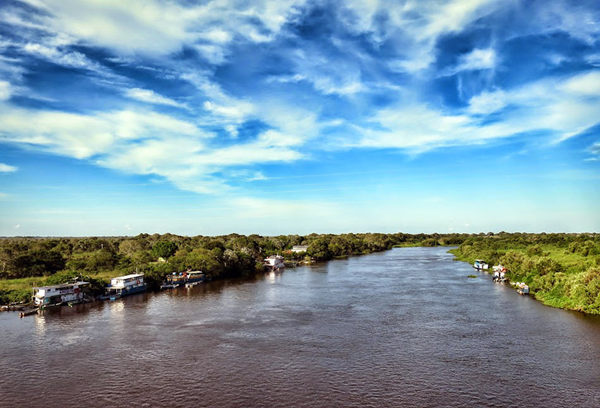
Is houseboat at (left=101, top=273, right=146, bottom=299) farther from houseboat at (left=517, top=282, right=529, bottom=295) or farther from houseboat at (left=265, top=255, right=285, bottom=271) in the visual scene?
houseboat at (left=517, top=282, right=529, bottom=295)

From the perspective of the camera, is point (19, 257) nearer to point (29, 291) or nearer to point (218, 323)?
point (29, 291)

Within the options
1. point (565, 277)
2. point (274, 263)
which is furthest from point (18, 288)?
point (565, 277)

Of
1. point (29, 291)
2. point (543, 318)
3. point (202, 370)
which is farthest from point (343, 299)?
point (29, 291)

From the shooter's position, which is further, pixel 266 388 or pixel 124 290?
pixel 124 290

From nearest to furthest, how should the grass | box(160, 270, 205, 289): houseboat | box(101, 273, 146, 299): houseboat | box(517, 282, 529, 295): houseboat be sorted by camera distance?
the grass < box(517, 282, 529, 295): houseboat < box(101, 273, 146, 299): houseboat < box(160, 270, 205, 289): houseboat

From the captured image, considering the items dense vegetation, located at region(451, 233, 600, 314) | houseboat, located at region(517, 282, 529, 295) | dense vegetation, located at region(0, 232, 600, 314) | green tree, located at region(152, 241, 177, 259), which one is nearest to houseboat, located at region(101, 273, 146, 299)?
dense vegetation, located at region(0, 232, 600, 314)
